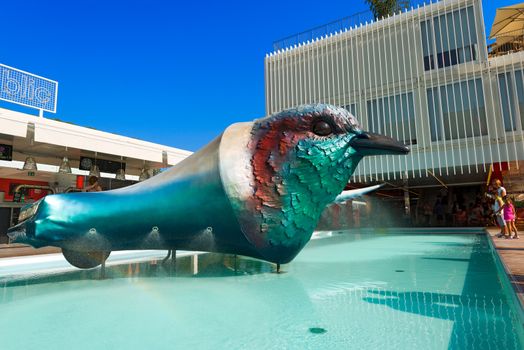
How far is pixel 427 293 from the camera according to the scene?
4367mm

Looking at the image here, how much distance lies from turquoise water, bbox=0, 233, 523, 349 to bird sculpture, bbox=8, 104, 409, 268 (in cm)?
68

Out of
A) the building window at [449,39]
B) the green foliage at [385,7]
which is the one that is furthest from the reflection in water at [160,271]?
the green foliage at [385,7]

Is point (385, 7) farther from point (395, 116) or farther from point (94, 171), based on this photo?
point (94, 171)

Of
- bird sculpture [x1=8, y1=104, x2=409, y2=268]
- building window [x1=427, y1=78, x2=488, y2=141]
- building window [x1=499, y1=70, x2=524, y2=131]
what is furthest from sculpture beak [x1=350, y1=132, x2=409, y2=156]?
building window [x1=499, y1=70, x2=524, y2=131]

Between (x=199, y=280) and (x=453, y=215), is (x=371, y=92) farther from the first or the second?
(x=199, y=280)

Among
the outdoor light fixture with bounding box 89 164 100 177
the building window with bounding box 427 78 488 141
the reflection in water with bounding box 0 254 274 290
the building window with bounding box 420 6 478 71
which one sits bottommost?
the reflection in water with bounding box 0 254 274 290

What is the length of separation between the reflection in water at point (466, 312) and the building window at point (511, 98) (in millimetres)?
14301

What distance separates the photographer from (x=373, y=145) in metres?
5.73

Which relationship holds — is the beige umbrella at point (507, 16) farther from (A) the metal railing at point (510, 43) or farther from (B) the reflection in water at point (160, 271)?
(B) the reflection in water at point (160, 271)

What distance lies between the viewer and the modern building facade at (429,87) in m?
15.4

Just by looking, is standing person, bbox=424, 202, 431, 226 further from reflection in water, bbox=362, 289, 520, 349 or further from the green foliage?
reflection in water, bbox=362, 289, 520, 349

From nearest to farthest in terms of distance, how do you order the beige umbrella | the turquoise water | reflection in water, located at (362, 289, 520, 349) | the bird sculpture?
reflection in water, located at (362, 289, 520, 349), the turquoise water, the bird sculpture, the beige umbrella

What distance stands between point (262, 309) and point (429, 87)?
16.3m

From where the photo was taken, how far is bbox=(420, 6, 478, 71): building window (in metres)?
16.0
